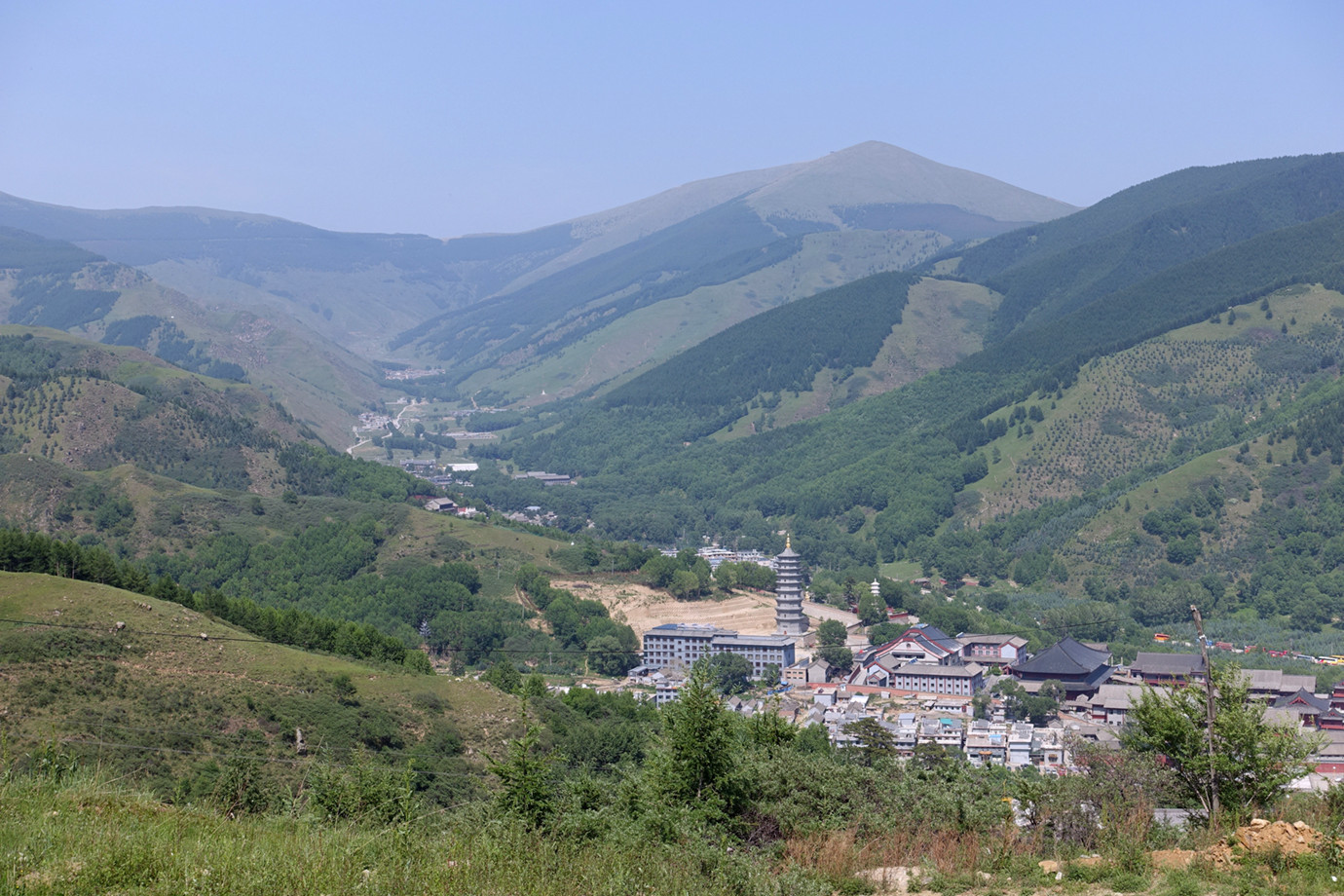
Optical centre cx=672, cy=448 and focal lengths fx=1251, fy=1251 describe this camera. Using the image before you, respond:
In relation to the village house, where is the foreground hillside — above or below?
above

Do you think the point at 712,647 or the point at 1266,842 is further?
the point at 712,647

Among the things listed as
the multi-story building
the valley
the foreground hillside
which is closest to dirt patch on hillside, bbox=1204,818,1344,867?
the valley

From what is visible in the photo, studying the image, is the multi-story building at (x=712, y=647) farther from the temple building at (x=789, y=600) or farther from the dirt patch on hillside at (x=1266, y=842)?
the dirt patch on hillside at (x=1266, y=842)

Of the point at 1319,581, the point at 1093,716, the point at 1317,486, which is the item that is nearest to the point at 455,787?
the point at 1093,716

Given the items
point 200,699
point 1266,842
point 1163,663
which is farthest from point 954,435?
point 1266,842

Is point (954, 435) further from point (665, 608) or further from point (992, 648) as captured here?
point (992, 648)

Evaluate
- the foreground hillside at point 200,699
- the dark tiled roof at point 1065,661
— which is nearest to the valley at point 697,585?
the foreground hillside at point 200,699

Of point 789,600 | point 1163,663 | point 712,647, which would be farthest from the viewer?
point 789,600

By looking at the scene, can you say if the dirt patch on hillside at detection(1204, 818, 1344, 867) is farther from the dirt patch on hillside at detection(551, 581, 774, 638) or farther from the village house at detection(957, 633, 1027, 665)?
the dirt patch on hillside at detection(551, 581, 774, 638)

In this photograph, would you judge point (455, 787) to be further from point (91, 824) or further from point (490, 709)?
point (91, 824)
